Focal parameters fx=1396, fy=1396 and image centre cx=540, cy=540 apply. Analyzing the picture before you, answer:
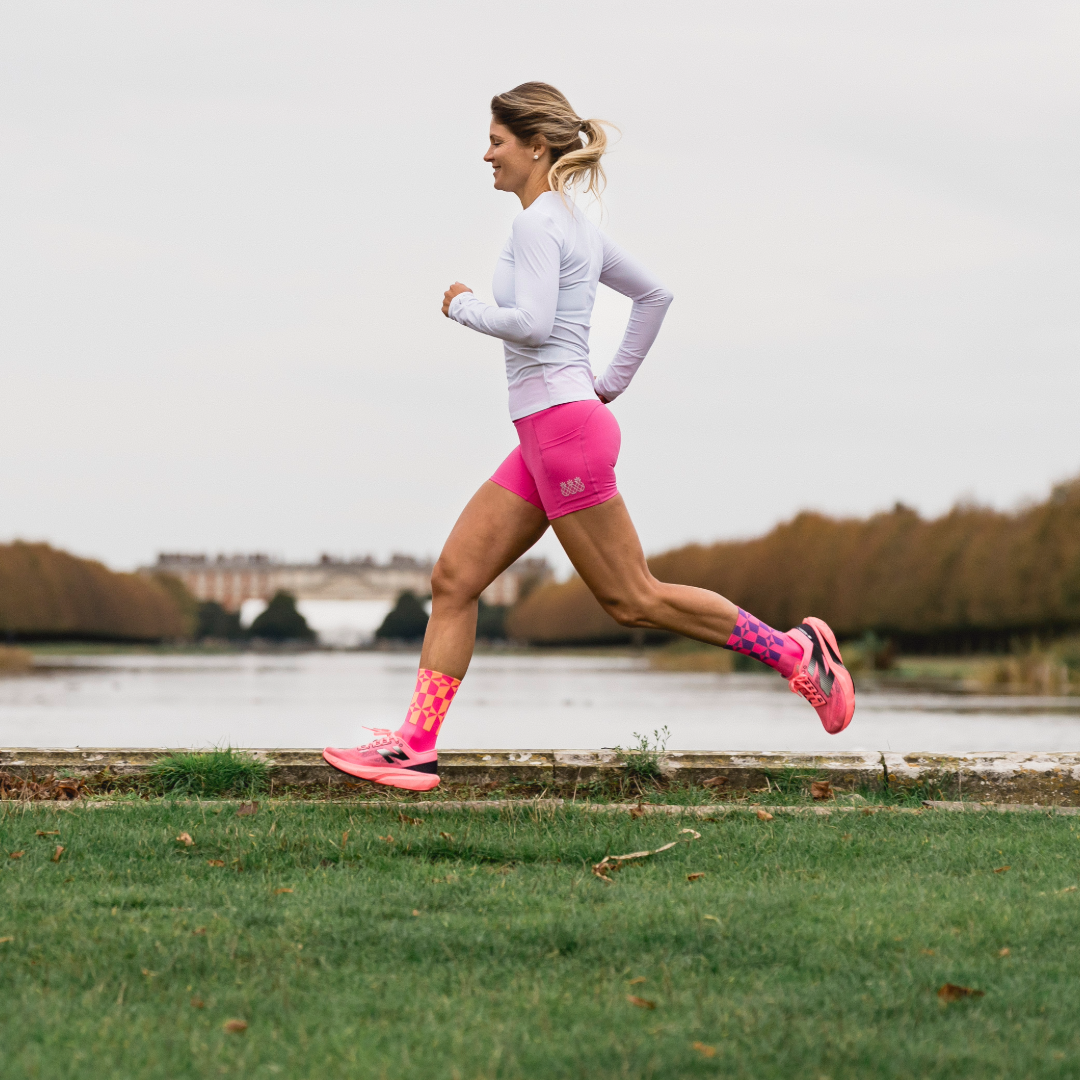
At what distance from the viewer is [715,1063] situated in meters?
2.61

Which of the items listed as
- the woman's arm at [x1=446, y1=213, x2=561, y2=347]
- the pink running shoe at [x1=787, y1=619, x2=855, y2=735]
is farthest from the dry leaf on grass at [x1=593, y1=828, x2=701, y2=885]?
the woman's arm at [x1=446, y1=213, x2=561, y2=347]

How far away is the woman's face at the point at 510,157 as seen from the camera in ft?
17.1

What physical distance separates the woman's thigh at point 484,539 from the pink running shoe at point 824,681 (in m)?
1.19

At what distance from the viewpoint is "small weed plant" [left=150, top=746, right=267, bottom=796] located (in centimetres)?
585

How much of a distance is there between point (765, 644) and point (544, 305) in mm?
1603

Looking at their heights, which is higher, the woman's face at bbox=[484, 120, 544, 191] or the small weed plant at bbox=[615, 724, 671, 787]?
the woman's face at bbox=[484, 120, 544, 191]

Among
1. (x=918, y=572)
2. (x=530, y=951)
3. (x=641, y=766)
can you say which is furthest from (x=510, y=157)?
(x=918, y=572)

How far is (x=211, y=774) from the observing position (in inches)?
231

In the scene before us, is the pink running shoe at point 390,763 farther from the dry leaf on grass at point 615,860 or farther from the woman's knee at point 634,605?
the dry leaf on grass at point 615,860

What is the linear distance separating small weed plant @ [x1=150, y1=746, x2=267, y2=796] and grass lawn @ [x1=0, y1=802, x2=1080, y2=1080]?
1.08 m

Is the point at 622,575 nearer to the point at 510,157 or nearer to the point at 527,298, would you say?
the point at 527,298

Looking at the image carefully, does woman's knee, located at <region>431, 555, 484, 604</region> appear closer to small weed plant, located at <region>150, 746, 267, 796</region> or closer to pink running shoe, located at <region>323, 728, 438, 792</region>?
pink running shoe, located at <region>323, 728, 438, 792</region>

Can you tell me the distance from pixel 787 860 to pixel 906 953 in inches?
40.7

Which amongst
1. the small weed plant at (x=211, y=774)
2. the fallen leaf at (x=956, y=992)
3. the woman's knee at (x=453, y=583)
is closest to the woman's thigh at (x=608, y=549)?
the woman's knee at (x=453, y=583)
